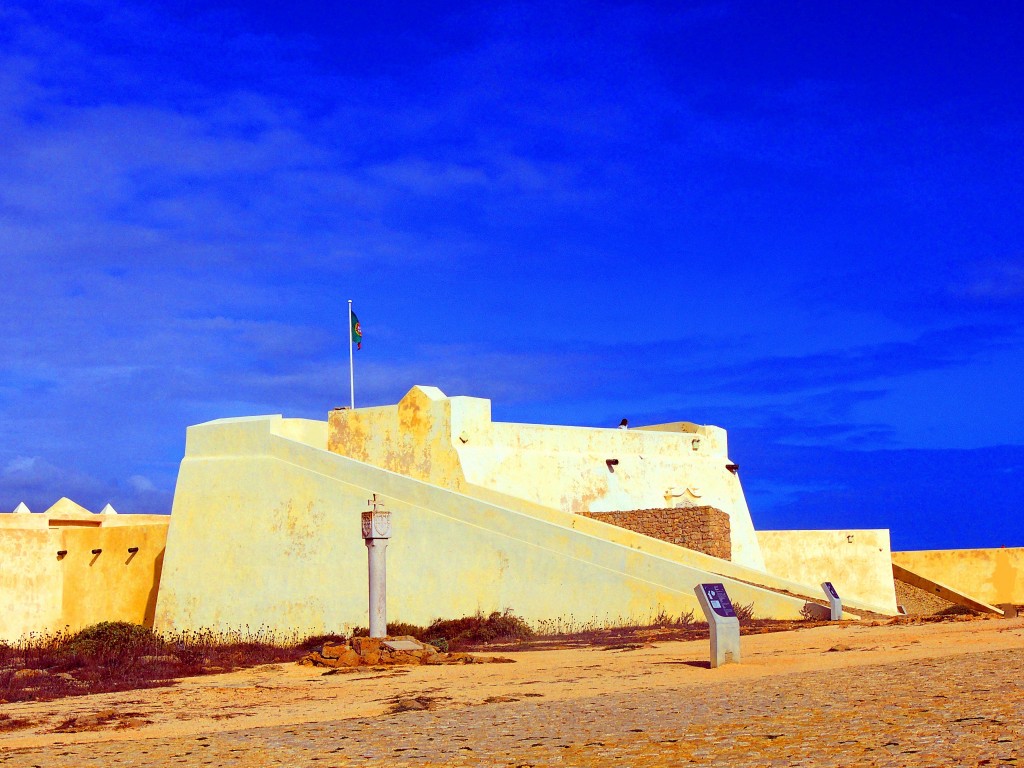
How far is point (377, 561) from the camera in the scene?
17.0 meters

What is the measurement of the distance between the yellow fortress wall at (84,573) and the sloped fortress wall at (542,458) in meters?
5.04

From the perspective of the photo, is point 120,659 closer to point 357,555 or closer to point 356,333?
point 357,555

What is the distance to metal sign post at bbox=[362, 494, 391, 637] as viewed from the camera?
1684cm

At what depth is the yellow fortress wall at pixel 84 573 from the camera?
25500 millimetres

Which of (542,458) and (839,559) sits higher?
(542,458)

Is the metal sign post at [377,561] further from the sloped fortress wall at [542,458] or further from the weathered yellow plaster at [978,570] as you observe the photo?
the weathered yellow plaster at [978,570]

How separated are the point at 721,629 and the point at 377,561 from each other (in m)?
6.29

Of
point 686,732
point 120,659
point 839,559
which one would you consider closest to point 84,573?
point 120,659

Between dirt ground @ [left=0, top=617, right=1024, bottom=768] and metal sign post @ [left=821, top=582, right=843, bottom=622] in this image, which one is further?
metal sign post @ [left=821, top=582, right=843, bottom=622]

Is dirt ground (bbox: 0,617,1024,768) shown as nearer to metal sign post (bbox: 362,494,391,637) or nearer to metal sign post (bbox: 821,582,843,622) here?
metal sign post (bbox: 362,494,391,637)

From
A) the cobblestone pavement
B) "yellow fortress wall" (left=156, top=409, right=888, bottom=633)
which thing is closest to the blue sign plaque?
the cobblestone pavement

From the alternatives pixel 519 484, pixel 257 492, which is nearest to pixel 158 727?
pixel 257 492

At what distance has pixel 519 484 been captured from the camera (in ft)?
87.1

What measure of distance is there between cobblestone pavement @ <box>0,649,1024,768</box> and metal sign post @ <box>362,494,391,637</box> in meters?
6.40
